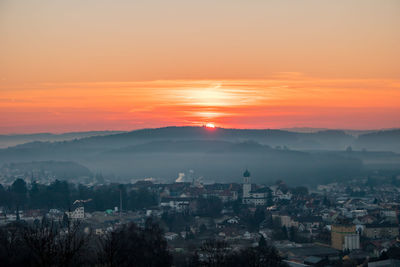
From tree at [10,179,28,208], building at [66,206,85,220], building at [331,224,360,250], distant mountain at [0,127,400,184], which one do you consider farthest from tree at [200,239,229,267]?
distant mountain at [0,127,400,184]

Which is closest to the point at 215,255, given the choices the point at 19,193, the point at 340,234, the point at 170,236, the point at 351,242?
the point at 351,242

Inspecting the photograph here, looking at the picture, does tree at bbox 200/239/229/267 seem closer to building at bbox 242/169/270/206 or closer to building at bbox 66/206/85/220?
building at bbox 66/206/85/220

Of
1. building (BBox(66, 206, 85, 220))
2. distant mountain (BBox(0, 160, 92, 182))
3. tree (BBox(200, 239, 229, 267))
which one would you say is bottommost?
tree (BBox(200, 239, 229, 267))

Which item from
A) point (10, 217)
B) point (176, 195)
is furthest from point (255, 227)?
point (176, 195)

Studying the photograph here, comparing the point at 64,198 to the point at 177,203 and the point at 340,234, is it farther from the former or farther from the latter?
the point at 340,234

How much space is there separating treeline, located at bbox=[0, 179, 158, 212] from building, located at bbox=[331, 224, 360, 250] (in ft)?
68.9

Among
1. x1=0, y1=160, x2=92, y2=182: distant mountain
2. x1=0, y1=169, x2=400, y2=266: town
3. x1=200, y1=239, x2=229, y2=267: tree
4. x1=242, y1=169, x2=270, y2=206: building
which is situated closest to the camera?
x1=200, y1=239, x2=229, y2=267: tree

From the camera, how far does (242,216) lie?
2210 inches

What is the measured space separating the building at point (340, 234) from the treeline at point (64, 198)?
2099cm

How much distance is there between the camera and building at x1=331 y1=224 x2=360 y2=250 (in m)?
42.2

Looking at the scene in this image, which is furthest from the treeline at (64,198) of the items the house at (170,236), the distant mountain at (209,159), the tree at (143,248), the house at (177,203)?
the distant mountain at (209,159)

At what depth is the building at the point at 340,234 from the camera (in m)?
42.2

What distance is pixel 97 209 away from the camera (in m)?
61.2

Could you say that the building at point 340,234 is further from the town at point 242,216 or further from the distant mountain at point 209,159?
the distant mountain at point 209,159
